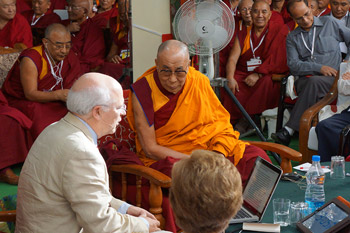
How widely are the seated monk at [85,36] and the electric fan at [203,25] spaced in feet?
7.33

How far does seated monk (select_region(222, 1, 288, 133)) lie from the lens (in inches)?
238

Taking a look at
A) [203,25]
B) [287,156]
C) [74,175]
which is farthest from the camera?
[203,25]

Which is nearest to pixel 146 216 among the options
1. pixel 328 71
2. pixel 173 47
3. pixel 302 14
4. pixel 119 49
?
pixel 173 47

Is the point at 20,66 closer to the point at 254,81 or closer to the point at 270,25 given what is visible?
the point at 254,81

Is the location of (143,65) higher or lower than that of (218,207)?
lower

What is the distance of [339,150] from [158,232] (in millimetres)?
2401

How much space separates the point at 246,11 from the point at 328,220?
468cm

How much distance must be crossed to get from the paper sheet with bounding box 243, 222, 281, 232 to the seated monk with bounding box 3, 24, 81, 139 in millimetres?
2978

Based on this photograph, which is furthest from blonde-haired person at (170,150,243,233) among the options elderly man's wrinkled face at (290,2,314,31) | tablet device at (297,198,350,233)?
elderly man's wrinkled face at (290,2,314,31)

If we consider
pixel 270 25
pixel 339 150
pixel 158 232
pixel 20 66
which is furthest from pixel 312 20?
pixel 158 232

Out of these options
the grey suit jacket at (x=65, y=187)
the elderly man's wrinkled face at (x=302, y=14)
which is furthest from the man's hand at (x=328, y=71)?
the grey suit jacket at (x=65, y=187)

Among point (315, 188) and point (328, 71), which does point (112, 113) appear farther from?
point (328, 71)

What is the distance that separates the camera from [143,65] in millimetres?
6809

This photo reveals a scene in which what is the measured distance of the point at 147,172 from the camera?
2957mm
